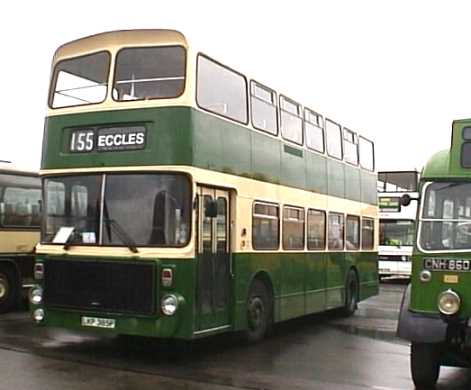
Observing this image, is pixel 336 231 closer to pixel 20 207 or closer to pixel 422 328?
pixel 20 207

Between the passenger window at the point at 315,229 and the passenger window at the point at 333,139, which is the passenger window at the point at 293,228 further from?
the passenger window at the point at 333,139

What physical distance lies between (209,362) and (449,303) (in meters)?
3.63

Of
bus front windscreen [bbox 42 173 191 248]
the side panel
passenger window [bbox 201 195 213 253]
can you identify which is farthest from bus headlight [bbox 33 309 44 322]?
the side panel

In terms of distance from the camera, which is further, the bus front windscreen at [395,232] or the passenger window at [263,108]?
the bus front windscreen at [395,232]

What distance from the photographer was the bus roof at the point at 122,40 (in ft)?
32.1

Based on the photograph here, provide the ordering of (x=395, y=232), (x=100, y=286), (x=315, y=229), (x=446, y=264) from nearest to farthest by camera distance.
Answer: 1. (x=446, y=264)
2. (x=100, y=286)
3. (x=315, y=229)
4. (x=395, y=232)

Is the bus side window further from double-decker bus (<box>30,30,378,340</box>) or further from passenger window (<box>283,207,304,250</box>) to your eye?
double-decker bus (<box>30,30,378,340</box>)

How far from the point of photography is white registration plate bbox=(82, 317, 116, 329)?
30.7 ft

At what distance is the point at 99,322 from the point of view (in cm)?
947

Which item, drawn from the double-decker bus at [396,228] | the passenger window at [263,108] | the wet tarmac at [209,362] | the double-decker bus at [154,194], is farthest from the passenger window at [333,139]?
the double-decker bus at [396,228]

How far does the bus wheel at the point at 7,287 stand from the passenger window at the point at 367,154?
810cm

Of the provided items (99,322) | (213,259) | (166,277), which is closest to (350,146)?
(213,259)

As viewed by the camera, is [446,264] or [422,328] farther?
[446,264]

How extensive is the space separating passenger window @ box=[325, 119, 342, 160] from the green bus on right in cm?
639
